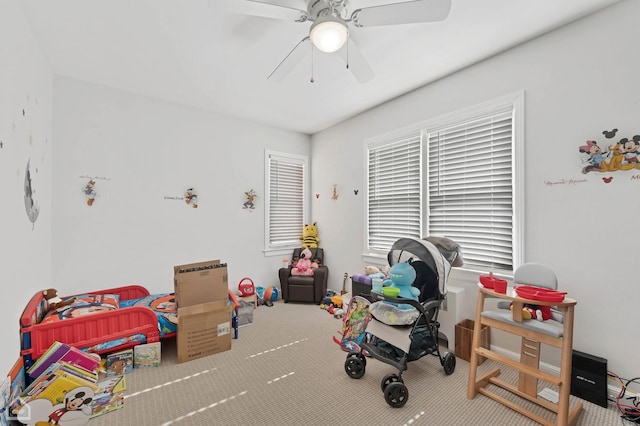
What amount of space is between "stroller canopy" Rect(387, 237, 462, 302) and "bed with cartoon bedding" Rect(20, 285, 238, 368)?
2288 millimetres

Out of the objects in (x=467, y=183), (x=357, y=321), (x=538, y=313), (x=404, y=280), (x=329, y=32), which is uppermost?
(x=329, y=32)

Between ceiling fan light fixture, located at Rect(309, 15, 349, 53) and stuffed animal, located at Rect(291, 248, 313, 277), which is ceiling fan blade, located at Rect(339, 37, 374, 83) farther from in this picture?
stuffed animal, located at Rect(291, 248, 313, 277)

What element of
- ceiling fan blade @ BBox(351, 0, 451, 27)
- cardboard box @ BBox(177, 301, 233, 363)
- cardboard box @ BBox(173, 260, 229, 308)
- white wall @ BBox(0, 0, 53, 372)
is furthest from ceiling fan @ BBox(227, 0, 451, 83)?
cardboard box @ BBox(177, 301, 233, 363)

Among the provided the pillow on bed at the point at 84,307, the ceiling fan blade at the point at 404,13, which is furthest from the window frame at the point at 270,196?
the ceiling fan blade at the point at 404,13

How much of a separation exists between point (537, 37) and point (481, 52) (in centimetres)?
41

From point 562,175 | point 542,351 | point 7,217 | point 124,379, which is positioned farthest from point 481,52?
point 124,379

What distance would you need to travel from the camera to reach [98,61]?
8.75ft

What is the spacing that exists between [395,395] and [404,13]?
2.47 metres

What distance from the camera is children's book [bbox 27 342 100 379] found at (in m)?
2.00

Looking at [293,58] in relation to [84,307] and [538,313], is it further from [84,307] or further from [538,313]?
[84,307]

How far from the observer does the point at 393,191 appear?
→ 363cm

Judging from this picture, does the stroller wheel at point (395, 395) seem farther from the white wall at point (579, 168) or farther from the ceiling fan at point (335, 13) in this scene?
the ceiling fan at point (335, 13)

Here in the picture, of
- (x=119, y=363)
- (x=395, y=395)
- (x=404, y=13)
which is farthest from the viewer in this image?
(x=119, y=363)

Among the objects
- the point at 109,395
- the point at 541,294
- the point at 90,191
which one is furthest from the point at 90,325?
the point at 541,294
